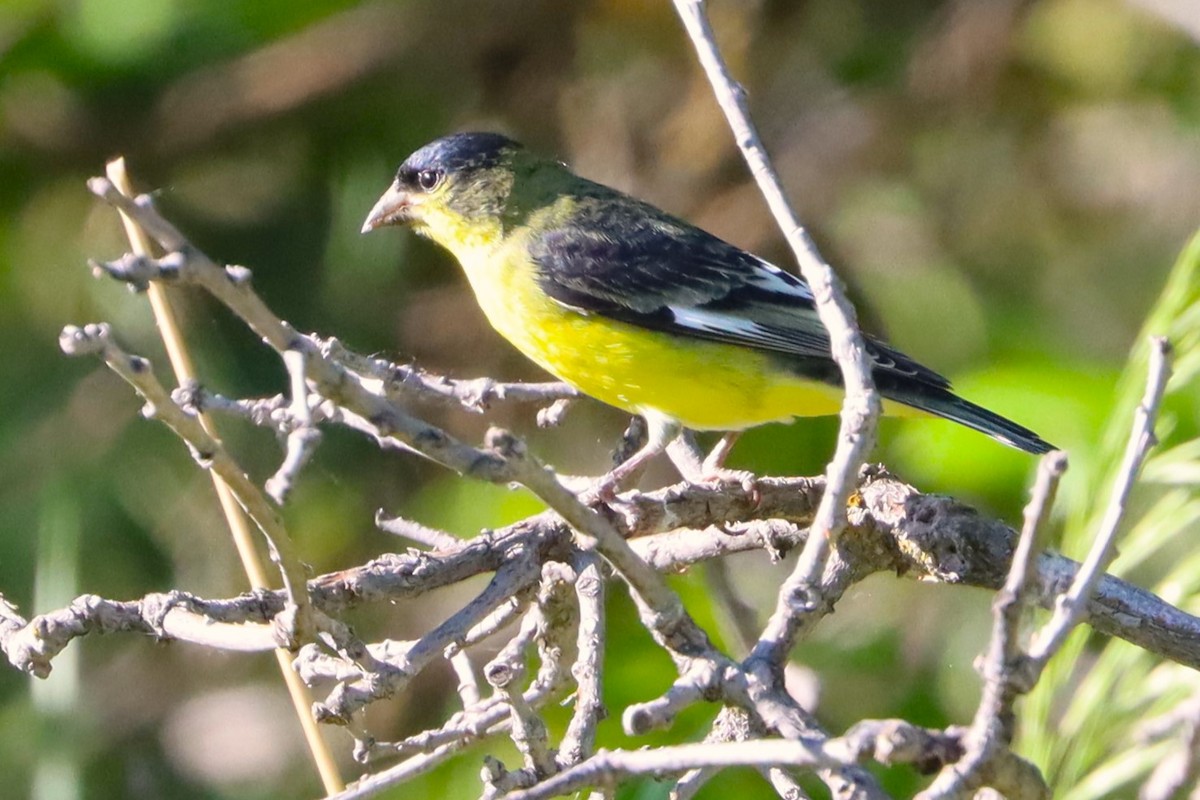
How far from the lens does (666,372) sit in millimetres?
3178

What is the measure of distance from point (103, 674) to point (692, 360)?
2313mm

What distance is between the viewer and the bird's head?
3746 mm

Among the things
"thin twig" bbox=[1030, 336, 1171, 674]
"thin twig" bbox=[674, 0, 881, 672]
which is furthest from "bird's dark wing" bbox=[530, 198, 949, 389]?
"thin twig" bbox=[1030, 336, 1171, 674]

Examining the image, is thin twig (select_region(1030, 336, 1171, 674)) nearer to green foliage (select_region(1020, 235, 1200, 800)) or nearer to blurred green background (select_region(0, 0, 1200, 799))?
green foliage (select_region(1020, 235, 1200, 800))

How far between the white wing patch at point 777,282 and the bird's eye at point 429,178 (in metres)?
0.85

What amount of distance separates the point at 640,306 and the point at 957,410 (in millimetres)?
742

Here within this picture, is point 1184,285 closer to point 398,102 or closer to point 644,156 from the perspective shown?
point 644,156

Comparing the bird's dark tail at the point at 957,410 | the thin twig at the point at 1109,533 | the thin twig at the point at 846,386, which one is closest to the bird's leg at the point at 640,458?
the bird's dark tail at the point at 957,410

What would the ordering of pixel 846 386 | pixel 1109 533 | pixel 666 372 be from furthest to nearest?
pixel 666 372
pixel 846 386
pixel 1109 533

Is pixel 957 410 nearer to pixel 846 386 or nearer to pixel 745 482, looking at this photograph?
pixel 745 482

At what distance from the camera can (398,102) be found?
4.68m

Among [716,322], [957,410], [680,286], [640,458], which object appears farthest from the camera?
[680,286]

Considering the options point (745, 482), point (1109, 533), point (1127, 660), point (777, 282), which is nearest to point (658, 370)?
point (777, 282)

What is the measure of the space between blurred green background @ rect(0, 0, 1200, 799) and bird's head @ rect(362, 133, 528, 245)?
0.71m
